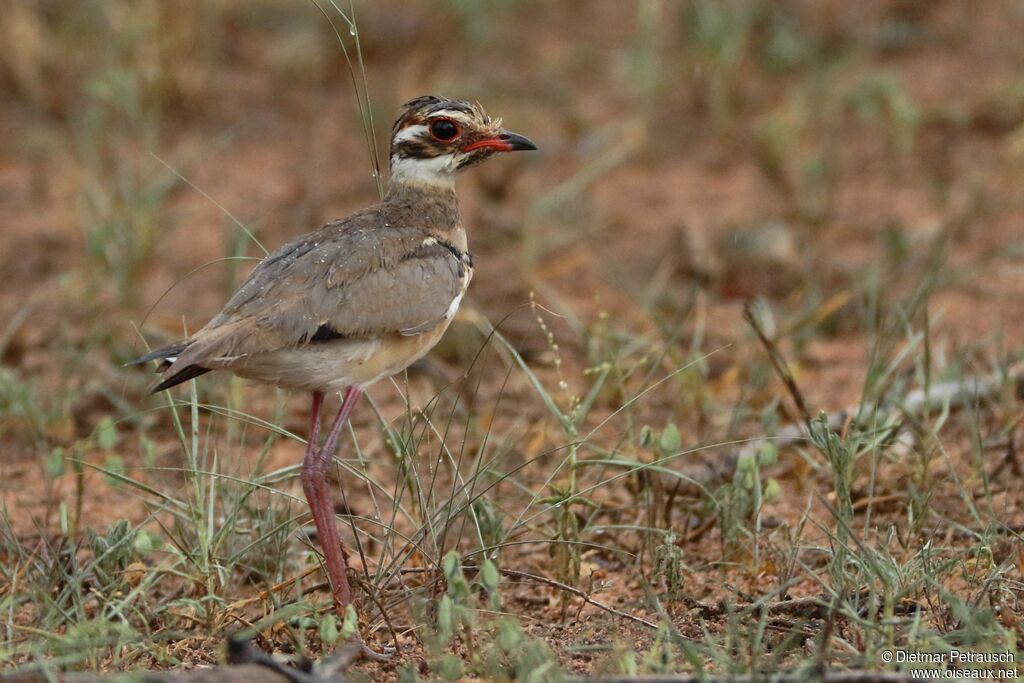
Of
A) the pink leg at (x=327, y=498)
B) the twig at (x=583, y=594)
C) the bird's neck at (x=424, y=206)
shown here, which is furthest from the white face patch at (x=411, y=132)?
the twig at (x=583, y=594)

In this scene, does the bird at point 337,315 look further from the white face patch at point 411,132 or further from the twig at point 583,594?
the twig at point 583,594

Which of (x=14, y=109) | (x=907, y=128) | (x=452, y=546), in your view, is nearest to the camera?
(x=452, y=546)

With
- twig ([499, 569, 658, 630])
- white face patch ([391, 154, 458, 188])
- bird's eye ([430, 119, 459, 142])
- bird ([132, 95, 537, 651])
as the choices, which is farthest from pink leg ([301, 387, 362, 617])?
bird's eye ([430, 119, 459, 142])

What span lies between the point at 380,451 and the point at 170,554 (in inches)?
41.1

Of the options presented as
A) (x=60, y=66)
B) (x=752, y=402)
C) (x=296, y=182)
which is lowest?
(x=752, y=402)

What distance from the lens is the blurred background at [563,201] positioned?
4988 millimetres

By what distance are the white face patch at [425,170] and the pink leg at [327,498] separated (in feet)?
2.29

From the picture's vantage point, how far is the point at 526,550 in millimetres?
4207

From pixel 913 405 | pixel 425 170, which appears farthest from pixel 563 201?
pixel 425 170

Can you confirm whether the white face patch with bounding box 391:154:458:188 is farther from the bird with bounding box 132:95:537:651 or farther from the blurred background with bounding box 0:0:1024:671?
the blurred background with bounding box 0:0:1024:671

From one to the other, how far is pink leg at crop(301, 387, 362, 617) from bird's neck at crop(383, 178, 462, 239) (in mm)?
548

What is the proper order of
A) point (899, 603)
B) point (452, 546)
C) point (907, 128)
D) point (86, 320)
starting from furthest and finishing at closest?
1. point (907, 128)
2. point (86, 320)
3. point (452, 546)
4. point (899, 603)

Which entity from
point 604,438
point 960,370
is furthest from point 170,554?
point 960,370

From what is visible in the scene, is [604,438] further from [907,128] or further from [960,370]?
[907,128]
